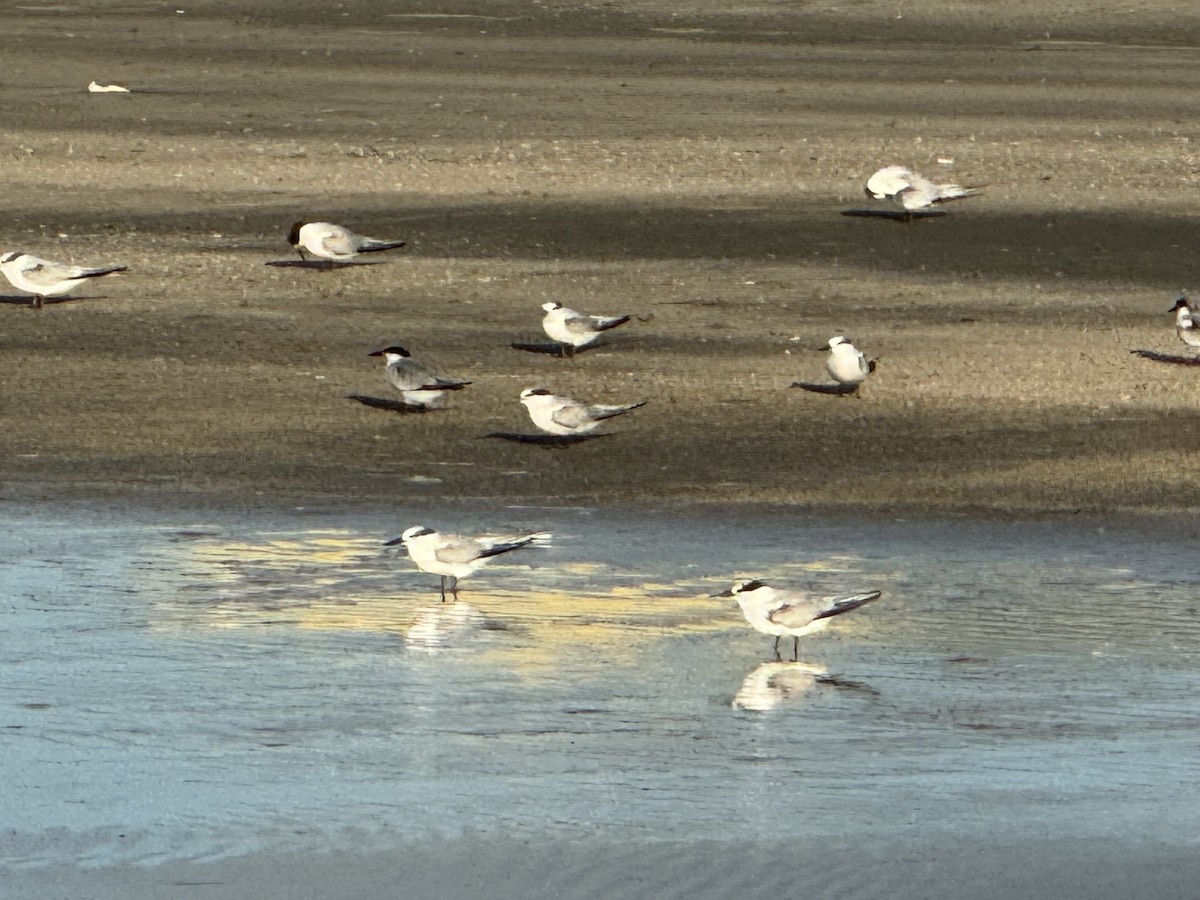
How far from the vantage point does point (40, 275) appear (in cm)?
1520

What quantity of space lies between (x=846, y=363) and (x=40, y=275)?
5158 mm

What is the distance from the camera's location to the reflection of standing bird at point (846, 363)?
13.3 metres

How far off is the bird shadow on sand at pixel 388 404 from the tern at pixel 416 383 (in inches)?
0.9

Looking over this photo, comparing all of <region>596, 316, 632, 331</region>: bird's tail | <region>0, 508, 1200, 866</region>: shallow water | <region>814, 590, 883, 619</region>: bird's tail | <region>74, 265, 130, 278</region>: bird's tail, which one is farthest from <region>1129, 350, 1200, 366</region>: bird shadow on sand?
<region>74, 265, 130, 278</region>: bird's tail

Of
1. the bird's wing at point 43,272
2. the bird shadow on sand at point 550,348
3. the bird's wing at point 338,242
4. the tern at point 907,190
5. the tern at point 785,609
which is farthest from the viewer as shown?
the tern at point 907,190

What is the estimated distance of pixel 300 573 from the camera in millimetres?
Answer: 9711

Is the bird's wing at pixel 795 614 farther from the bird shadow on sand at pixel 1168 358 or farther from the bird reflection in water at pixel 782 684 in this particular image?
the bird shadow on sand at pixel 1168 358

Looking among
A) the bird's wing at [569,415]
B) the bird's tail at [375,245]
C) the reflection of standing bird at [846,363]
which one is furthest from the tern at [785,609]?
the bird's tail at [375,245]

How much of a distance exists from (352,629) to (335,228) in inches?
310

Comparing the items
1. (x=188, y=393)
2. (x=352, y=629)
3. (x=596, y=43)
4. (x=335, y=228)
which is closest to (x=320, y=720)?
(x=352, y=629)

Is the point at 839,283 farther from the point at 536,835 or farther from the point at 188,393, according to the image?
the point at 536,835

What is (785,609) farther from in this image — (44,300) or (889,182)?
(889,182)

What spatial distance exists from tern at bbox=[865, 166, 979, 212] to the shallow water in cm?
735

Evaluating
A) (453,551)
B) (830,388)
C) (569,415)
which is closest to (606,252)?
(830,388)
